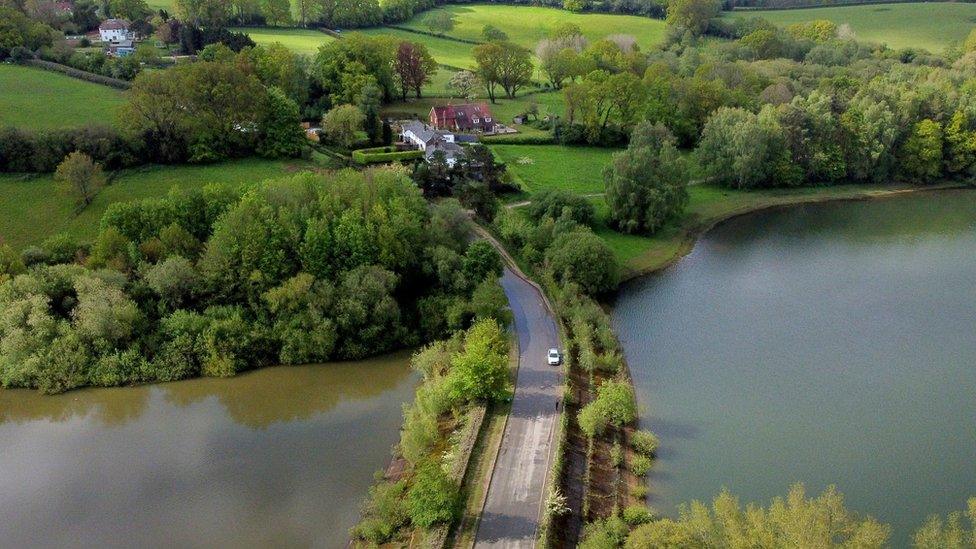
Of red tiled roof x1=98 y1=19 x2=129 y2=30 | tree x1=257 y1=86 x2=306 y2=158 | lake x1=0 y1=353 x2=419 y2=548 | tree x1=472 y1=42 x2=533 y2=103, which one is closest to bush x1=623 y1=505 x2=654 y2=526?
lake x1=0 y1=353 x2=419 y2=548

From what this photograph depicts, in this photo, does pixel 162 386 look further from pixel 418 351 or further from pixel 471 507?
pixel 471 507

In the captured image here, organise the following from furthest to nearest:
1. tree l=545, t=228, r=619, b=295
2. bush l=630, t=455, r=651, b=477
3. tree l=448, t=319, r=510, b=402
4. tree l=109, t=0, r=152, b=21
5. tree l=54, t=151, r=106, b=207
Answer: tree l=109, t=0, r=152, b=21, tree l=54, t=151, r=106, b=207, tree l=545, t=228, r=619, b=295, tree l=448, t=319, r=510, b=402, bush l=630, t=455, r=651, b=477

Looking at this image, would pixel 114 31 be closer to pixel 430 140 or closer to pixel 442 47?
pixel 442 47

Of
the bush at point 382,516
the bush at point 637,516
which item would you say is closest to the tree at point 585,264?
the bush at point 637,516

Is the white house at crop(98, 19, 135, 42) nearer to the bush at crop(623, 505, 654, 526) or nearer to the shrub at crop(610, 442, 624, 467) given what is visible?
the shrub at crop(610, 442, 624, 467)

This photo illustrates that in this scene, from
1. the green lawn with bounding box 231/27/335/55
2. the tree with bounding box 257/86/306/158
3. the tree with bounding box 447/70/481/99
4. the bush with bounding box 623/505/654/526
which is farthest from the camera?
the green lawn with bounding box 231/27/335/55

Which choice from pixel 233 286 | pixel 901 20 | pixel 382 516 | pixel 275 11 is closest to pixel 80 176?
pixel 233 286

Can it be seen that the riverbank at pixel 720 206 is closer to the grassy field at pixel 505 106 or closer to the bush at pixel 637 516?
the grassy field at pixel 505 106
